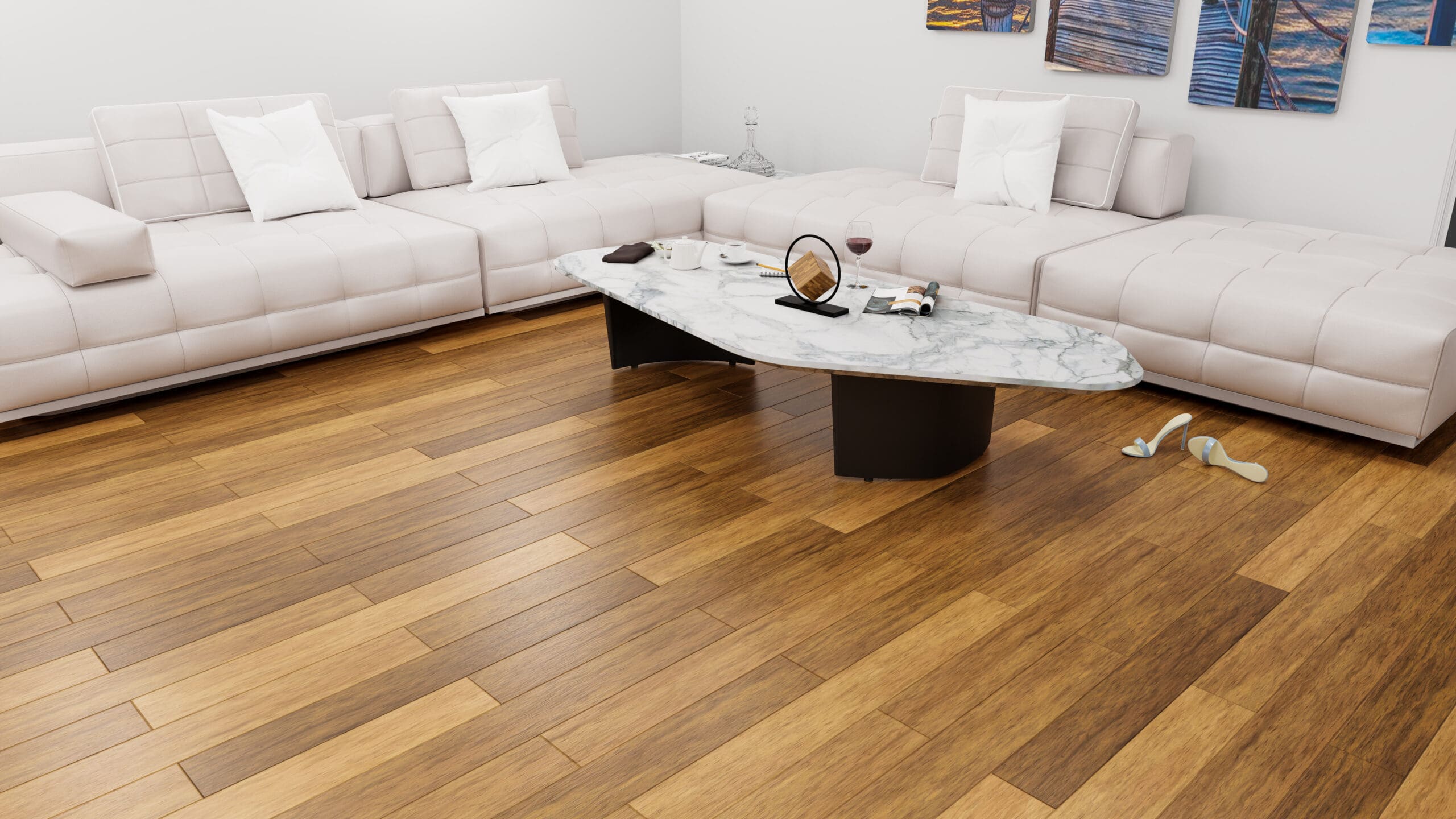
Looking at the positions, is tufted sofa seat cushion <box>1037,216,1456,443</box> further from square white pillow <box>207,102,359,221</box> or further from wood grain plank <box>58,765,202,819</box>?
wood grain plank <box>58,765,202,819</box>

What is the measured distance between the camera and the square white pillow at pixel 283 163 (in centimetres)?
428

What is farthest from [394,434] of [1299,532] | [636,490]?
[1299,532]

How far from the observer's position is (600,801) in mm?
1818

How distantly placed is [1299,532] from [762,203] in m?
2.78

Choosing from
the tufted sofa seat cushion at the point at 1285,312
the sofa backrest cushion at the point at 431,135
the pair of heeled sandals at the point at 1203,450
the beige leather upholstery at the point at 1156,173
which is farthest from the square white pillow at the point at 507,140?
the pair of heeled sandals at the point at 1203,450

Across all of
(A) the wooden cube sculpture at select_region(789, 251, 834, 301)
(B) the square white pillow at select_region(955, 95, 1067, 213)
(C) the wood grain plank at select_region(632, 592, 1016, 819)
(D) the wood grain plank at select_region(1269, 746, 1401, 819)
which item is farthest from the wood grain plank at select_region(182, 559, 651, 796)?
(B) the square white pillow at select_region(955, 95, 1067, 213)

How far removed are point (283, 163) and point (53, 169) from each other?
0.84 m

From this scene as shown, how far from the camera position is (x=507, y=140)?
498 centimetres

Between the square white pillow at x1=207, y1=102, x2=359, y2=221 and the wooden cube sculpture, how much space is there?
2.36m

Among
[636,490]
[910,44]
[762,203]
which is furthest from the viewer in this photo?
[910,44]

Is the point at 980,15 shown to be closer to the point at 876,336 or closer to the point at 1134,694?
the point at 876,336

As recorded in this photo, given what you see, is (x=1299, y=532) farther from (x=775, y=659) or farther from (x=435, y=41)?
(x=435, y=41)

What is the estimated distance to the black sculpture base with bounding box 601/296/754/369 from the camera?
3.87 meters

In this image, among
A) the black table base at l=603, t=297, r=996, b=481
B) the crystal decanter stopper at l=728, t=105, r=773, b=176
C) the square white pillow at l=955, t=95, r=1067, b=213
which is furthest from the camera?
the crystal decanter stopper at l=728, t=105, r=773, b=176
